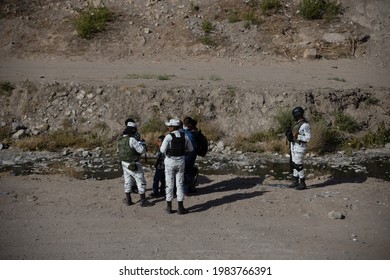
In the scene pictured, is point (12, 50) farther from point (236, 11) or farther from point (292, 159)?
point (292, 159)

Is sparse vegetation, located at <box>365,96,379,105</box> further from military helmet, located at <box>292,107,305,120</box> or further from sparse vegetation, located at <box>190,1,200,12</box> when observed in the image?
sparse vegetation, located at <box>190,1,200,12</box>

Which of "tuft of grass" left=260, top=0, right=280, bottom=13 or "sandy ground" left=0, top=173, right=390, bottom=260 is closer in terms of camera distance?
"sandy ground" left=0, top=173, right=390, bottom=260

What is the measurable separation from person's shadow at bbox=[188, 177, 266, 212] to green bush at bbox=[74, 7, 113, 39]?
1355cm

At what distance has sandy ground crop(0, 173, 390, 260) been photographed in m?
8.91

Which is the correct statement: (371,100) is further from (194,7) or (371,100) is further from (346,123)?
(194,7)

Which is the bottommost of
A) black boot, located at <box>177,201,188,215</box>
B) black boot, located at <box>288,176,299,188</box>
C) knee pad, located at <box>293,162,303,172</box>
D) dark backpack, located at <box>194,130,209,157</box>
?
black boot, located at <box>288,176,299,188</box>

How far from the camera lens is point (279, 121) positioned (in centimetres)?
1697

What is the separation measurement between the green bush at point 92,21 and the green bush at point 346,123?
39.8ft

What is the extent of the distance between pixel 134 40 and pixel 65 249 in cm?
1647

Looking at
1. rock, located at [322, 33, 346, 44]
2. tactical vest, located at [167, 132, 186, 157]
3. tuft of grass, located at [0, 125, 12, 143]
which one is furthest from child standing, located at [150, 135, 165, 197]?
rock, located at [322, 33, 346, 44]

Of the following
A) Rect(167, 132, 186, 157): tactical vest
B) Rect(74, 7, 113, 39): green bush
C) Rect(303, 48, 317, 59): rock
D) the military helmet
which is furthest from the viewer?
Rect(74, 7, 113, 39): green bush

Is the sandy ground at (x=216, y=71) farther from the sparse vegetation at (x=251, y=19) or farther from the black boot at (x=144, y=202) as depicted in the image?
the black boot at (x=144, y=202)

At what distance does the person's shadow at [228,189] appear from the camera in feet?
36.5
